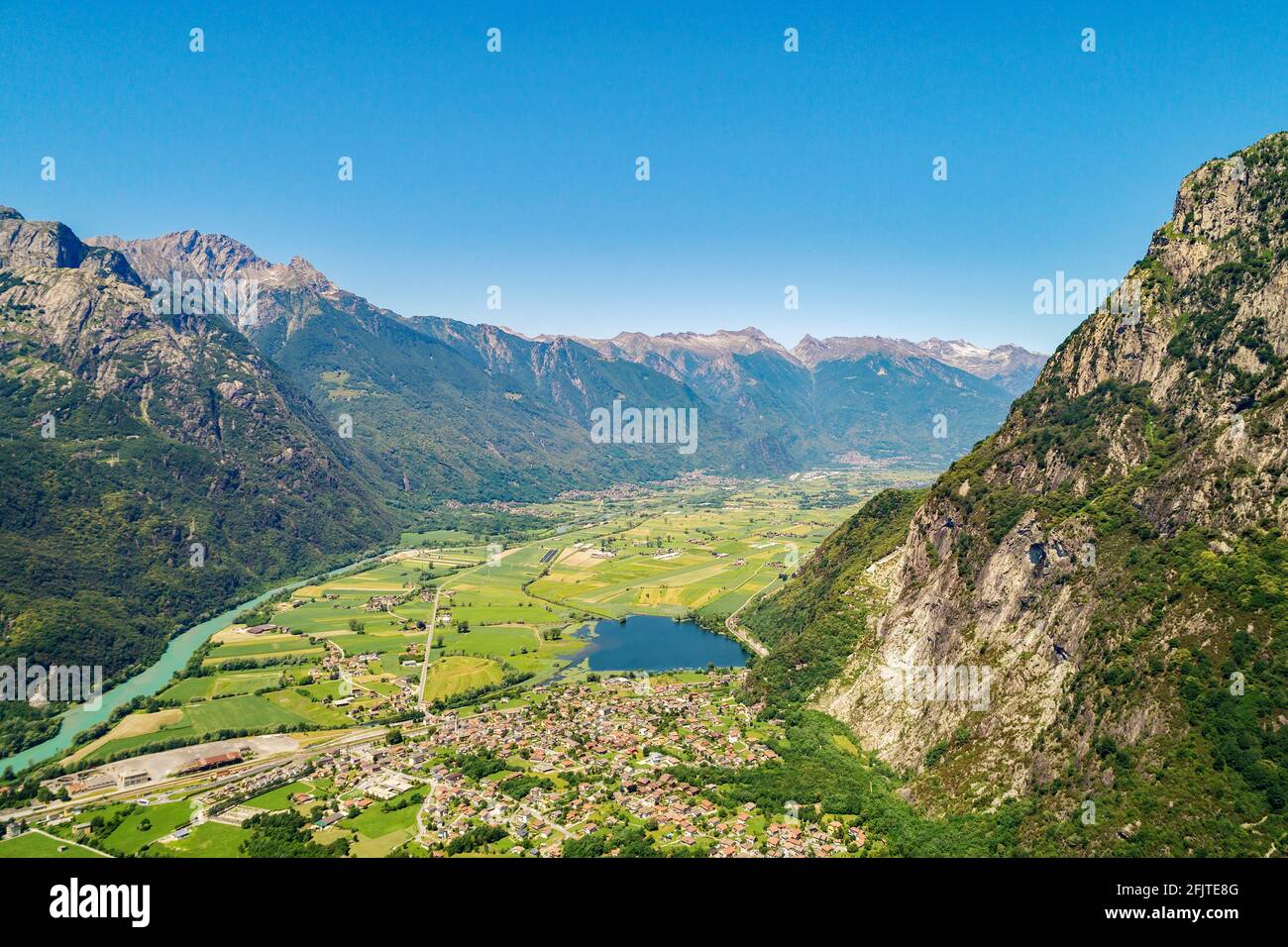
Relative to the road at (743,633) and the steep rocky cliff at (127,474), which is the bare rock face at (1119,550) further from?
the steep rocky cliff at (127,474)

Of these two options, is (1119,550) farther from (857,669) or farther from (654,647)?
(654,647)

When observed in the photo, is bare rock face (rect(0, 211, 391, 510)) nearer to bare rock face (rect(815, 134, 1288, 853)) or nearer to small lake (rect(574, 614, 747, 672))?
small lake (rect(574, 614, 747, 672))

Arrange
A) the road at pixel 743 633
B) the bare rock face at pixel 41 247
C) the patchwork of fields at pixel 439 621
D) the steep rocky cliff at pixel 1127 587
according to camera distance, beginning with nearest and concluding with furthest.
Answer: the steep rocky cliff at pixel 1127 587, the patchwork of fields at pixel 439 621, the road at pixel 743 633, the bare rock face at pixel 41 247

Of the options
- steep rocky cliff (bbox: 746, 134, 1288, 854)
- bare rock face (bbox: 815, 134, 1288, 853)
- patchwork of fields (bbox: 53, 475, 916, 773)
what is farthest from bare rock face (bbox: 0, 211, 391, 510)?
bare rock face (bbox: 815, 134, 1288, 853)

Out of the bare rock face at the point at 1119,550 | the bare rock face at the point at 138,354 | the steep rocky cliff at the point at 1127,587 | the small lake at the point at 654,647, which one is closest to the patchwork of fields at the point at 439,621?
the small lake at the point at 654,647
